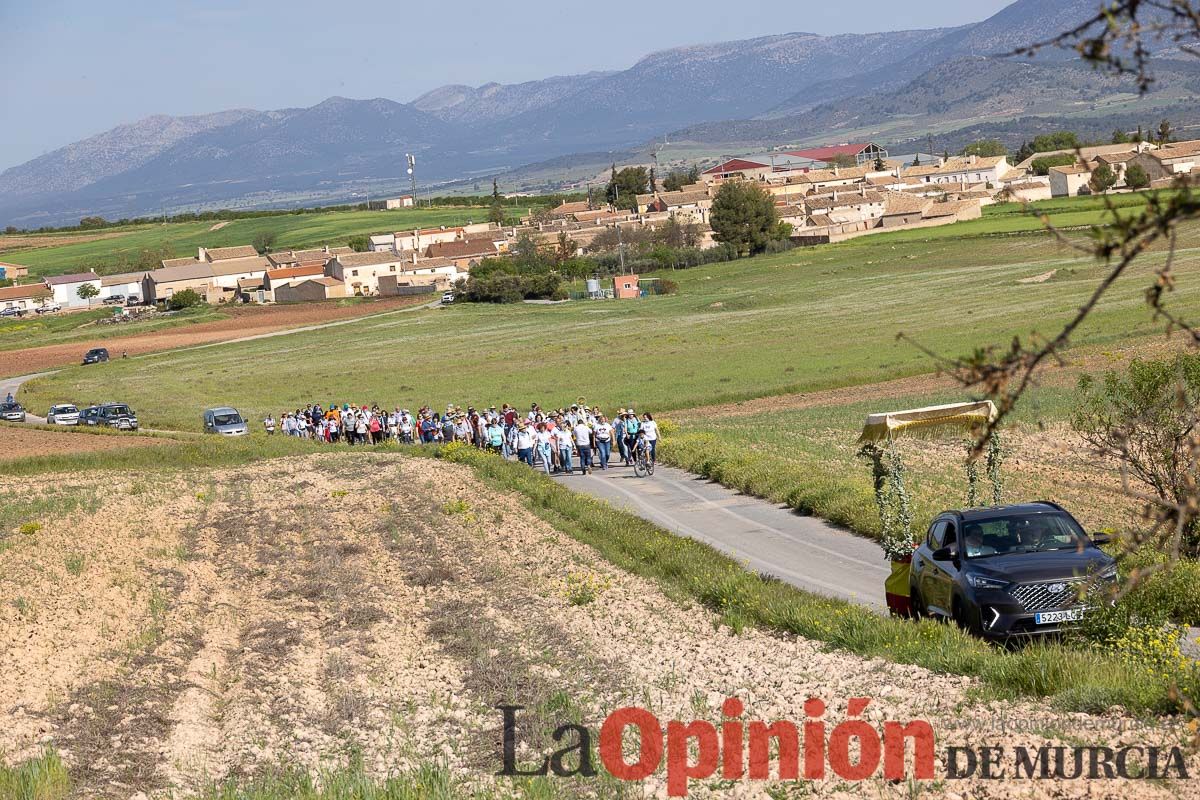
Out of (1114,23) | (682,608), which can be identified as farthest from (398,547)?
(1114,23)

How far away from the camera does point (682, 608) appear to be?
1678 centimetres

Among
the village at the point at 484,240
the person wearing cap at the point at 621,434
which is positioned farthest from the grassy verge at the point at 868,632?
the village at the point at 484,240

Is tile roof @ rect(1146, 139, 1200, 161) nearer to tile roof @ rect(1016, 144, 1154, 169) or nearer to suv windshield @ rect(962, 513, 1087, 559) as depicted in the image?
tile roof @ rect(1016, 144, 1154, 169)

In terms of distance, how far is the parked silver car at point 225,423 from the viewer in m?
49.6

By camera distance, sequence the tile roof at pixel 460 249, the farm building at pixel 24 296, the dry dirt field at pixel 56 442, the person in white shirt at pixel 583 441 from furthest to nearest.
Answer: the farm building at pixel 24 296 < the tile roof at pixel 460 249 < the dry dirt field at pixel 56 442 < the person in white shirt at pixel 583 441

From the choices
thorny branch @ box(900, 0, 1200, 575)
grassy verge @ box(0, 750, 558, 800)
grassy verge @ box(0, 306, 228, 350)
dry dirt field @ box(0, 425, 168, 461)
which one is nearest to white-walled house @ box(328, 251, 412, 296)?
grassy verge @ box(0, 306, 228, 350)

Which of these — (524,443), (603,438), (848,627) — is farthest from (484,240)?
(848,627)

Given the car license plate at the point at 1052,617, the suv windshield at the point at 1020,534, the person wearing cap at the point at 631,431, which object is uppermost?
the suv windshield at the point at 1020,534

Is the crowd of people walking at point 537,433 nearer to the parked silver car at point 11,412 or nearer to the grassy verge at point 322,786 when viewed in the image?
the grassy verge at point 322,786

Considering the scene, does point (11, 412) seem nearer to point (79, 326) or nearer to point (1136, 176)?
point (79, 326)

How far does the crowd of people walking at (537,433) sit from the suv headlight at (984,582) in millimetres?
18204

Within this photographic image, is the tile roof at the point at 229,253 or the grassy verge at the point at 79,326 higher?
the tile roof at the point at 229,253

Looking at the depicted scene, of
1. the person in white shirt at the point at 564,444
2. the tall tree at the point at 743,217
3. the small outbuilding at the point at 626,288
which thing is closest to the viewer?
the person in white shirt at the point at 564,444

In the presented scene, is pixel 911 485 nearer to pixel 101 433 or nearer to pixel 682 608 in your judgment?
pixel 682 608
